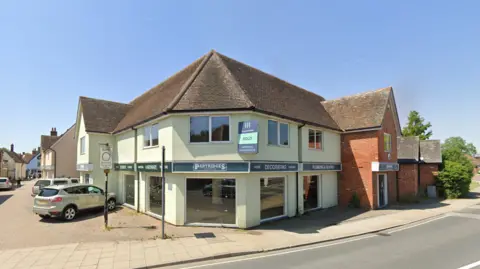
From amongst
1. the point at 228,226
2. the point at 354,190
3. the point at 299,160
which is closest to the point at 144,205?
the point at 228,226

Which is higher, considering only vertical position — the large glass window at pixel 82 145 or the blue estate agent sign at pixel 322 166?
the large glass window at pixel 82 145

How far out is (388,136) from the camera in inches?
760

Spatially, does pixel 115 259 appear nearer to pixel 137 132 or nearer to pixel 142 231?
pixel 142 231

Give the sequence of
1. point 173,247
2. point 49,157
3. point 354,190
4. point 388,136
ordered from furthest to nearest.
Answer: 1. point 49,157
2. point 388,136
3. point 354,190
4. point 173,247

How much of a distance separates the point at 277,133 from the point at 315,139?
4040 millimetres

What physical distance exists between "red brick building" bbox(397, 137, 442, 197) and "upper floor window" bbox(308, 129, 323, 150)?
9.22 metres

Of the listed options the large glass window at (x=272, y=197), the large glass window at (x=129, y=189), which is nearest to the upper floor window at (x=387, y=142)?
the large glass window at (x=272, y=197)

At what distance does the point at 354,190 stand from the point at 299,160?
5.57 m

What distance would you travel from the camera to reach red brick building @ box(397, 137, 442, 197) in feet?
75.0

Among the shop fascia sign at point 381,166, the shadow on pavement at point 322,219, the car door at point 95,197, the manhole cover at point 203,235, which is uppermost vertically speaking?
the shop fascia sign at point 381,166

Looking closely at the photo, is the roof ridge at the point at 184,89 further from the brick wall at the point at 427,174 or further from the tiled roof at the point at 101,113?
the brick wall at the point at 427,174

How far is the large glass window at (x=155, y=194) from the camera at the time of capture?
14023 millimetres

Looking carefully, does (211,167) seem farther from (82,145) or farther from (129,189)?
(82,145)

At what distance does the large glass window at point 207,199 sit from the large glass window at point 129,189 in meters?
6.05
